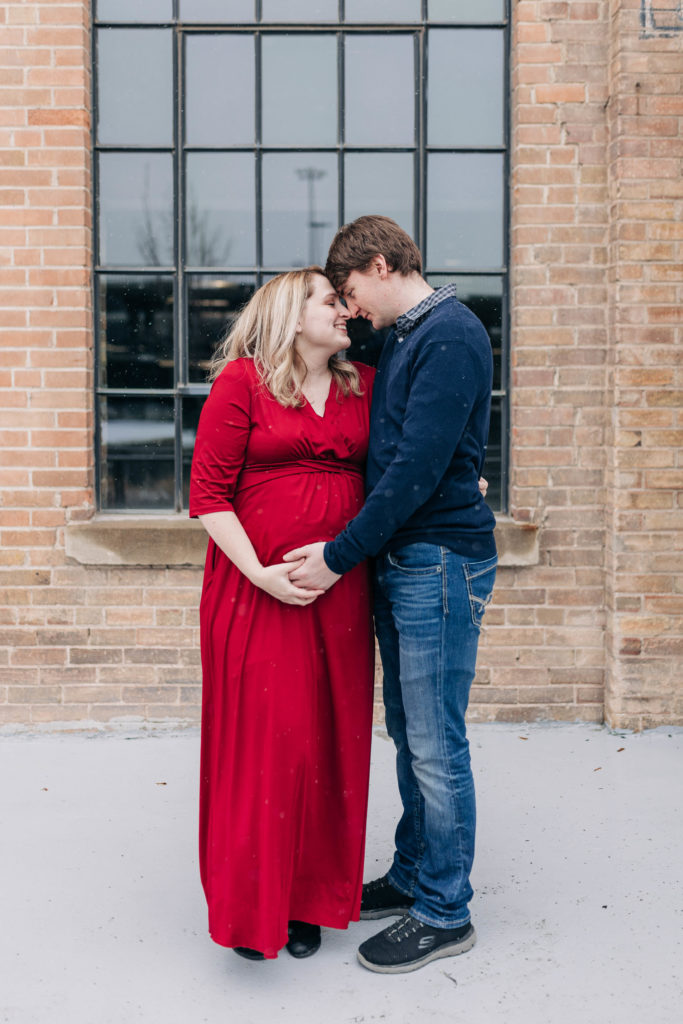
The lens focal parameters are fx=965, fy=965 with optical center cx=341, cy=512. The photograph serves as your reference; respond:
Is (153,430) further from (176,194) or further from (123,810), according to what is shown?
(123,810)

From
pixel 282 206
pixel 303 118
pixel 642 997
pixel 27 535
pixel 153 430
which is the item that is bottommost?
pixel 642 997

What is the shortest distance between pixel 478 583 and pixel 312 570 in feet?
1.59

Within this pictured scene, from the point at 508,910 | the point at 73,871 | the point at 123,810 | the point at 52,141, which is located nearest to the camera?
the point at 508,910

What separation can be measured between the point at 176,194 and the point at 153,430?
1163 millimetres

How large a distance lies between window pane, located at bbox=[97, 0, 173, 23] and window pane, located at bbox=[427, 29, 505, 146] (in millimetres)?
1355

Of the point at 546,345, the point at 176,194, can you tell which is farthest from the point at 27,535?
the point at 546,345

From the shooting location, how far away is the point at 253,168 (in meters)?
4.74

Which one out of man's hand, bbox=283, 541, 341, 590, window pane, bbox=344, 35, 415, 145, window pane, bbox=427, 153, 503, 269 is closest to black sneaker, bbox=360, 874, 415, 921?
man's hand, bbox=283, 541, 341, 590

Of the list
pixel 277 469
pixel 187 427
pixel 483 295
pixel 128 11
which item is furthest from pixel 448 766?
pixel 128 11

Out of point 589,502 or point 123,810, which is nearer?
point 123,810

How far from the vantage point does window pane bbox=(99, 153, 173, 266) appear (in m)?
4.74

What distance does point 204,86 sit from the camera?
4.72m

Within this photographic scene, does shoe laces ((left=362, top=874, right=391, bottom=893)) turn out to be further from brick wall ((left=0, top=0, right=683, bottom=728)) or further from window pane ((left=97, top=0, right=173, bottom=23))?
window pane ((left=97, top=0, right=173, bottom=23))

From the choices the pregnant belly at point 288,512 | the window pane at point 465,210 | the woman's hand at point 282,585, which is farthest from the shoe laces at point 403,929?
the window pane at point 465,210
